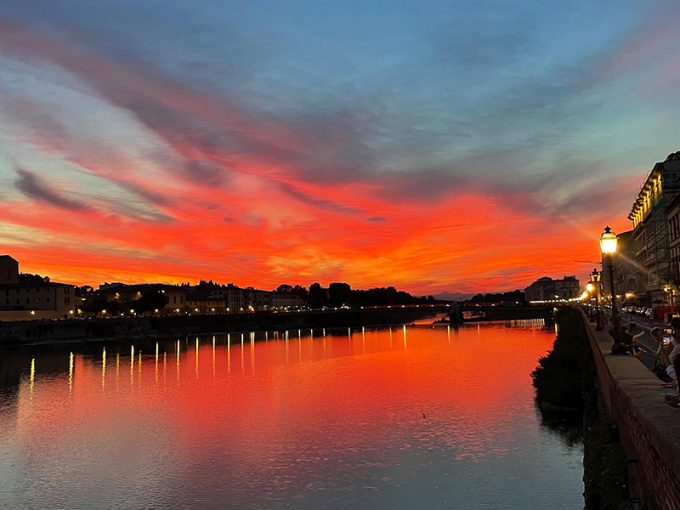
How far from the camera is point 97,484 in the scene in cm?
2583

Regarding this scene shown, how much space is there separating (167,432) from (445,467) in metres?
17.1

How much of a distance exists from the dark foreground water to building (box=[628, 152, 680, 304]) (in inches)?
1556

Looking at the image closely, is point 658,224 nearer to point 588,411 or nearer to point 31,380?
point 588,411

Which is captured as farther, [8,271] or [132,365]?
A: [8,271]

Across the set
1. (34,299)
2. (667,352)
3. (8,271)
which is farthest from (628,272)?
(8,271)

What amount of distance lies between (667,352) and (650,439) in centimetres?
919

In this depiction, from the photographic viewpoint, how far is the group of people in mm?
10800

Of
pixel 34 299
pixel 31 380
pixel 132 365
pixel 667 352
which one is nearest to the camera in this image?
pixel 667 352

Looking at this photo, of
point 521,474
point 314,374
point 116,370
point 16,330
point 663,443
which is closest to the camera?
point 663,443

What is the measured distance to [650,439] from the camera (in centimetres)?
908

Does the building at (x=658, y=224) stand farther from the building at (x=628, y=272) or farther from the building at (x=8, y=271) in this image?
the building at (x=8, y=271)

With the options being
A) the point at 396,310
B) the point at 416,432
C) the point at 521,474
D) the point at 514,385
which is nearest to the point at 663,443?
the point at 521,474

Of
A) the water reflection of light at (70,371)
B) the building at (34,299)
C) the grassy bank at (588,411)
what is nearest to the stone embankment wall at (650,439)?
the grassy bank at (588,411)

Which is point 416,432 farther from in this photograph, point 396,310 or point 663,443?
point 396,310
